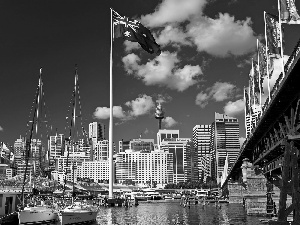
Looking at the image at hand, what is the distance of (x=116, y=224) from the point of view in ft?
192

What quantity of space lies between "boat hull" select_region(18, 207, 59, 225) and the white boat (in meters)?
3.36

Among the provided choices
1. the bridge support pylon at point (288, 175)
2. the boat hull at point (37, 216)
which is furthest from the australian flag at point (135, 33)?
the bridge support pylon at point (288, 175)

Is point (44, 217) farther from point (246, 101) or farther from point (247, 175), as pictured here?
point (246, 101)

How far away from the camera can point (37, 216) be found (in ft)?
172

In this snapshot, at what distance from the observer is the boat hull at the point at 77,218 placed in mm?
50375

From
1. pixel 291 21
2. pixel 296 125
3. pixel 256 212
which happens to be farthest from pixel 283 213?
pixel 256 212

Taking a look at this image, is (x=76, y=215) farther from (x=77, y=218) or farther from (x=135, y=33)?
(x=135, y=33)

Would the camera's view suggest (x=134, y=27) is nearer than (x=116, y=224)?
No

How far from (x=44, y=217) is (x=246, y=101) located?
148ft

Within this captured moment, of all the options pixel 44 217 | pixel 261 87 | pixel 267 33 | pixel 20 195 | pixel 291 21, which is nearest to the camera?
pixel 291 21

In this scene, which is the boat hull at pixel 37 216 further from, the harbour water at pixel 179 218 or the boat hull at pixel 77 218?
the harbour water at pixel 179 218

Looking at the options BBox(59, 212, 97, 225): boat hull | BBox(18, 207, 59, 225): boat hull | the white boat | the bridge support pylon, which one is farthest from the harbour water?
the bridge support pylon

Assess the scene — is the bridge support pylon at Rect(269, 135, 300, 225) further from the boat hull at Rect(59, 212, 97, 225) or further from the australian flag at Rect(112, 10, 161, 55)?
the australian flag at Rect(112, 10, 161, 55)

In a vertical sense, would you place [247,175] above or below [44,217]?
above
